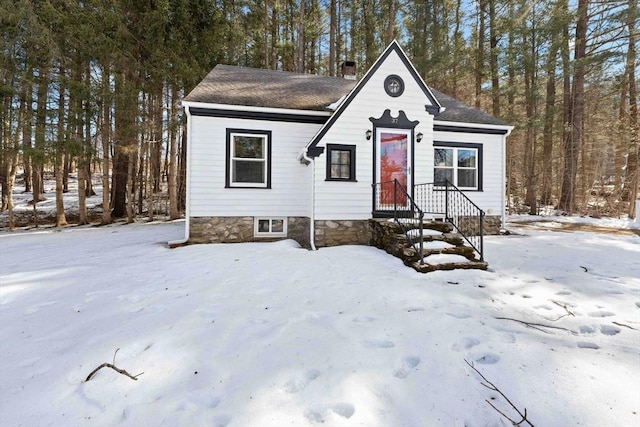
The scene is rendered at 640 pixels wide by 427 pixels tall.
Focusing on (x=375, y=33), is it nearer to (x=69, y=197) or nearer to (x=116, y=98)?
(x=116, y=98)

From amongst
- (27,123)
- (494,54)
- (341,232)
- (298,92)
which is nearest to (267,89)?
(298,92)

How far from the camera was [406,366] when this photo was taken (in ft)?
8.07

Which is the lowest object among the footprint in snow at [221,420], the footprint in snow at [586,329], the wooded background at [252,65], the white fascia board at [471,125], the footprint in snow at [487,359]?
the footprint in snow at [221,420]

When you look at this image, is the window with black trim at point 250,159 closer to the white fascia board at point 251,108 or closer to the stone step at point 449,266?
the white fascia board at point 251,108

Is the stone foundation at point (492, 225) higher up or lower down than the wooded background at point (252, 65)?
lower down

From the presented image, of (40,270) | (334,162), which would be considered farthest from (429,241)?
(40,270)

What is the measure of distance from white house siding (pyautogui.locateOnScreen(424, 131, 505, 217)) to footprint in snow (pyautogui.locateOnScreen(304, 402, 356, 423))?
9177 mm

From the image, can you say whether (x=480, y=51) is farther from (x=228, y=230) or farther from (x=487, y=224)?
(x=228, y=230)

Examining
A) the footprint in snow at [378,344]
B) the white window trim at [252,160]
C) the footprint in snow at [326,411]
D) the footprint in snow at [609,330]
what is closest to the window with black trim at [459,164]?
the white window trim at [252,160]

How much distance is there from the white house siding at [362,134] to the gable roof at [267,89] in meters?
1.39

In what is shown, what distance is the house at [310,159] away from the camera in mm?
7988

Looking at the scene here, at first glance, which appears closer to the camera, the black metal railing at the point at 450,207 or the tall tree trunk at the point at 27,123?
the black metal railing at the point at 450,207

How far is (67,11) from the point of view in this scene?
36.0 ft

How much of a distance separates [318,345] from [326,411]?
0.80 m
